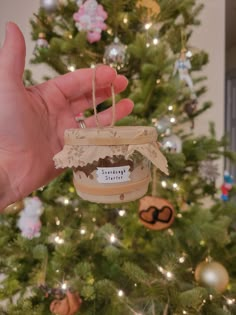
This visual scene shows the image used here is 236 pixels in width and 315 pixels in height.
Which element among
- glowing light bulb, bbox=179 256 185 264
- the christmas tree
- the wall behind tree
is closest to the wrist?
the christmas tree

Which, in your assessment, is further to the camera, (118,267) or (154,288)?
(118,267)

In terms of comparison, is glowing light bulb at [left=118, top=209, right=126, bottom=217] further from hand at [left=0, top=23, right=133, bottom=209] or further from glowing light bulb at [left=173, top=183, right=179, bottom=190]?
hand at [left=0, top=23, right=133, bottom=209]

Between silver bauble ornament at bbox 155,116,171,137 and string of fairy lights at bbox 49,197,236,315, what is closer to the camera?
string of fairy lights at bbox 49,197,236,315

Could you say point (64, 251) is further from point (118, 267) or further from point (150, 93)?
point (150, 93)

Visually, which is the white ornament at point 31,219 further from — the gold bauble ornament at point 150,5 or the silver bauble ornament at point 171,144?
the gold bauble ornament at point 150,5

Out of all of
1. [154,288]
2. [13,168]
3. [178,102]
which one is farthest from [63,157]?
[178,102]

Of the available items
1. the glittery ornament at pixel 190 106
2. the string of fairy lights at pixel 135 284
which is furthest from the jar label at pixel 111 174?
the glittery ornament at pixel 190 106
